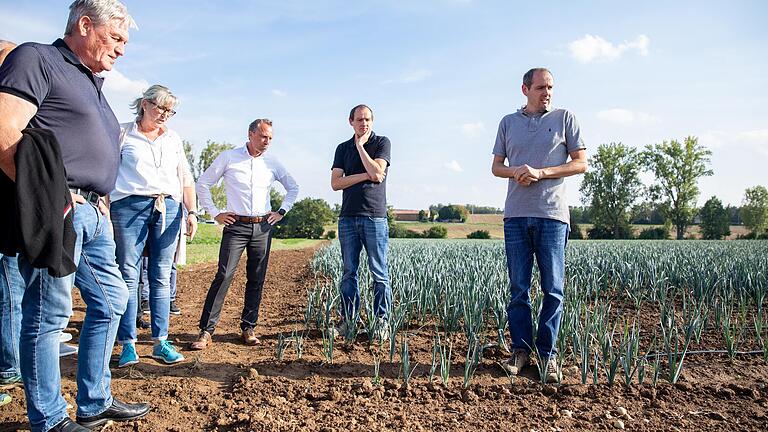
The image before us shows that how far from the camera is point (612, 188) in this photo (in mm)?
47656

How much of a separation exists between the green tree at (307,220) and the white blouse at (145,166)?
116ft

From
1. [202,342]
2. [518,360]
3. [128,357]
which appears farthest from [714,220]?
[128,357]

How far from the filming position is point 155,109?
3.27m

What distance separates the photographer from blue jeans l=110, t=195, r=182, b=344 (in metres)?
3.17

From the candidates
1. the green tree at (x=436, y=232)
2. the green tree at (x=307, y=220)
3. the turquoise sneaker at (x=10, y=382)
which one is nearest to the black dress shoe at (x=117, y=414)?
the turquoise sneaker at (x=10, y=382)

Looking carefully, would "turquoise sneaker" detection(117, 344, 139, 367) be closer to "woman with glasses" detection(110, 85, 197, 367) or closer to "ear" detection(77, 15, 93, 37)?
"woman with glasses" detection(110, 85, 197, 367)

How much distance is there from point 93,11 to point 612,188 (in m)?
51.0

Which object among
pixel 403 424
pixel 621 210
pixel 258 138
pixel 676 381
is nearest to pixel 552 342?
pixel 676 381

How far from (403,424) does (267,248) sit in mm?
2077

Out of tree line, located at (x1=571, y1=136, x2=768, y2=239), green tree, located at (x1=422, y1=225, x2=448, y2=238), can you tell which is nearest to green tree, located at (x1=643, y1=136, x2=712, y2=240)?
tree line, located at (x1=571, y1=136, x2=768, y2=239)

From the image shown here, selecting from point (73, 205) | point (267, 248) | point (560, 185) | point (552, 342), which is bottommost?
point (552, 342)

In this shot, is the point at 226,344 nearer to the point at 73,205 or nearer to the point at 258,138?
the point at 258,138

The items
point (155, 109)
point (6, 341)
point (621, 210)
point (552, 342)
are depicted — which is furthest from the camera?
point (621, 210)

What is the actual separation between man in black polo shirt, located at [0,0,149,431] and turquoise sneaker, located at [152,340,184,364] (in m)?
0.95
